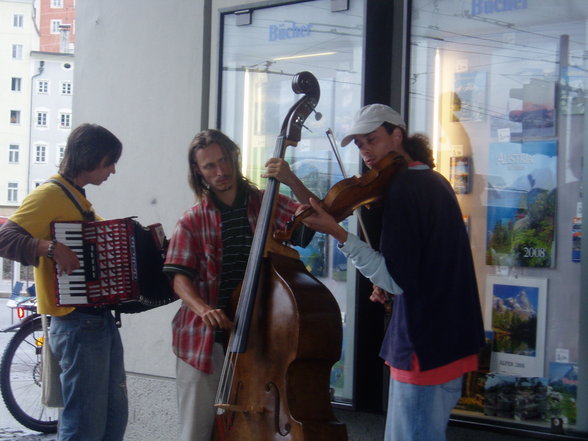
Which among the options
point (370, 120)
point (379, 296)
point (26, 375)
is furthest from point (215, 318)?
point (26, 375)

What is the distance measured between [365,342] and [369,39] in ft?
5.31

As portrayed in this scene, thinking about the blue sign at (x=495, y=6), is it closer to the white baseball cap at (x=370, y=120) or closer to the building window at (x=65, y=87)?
the white baseball cap at (x=370, y=120)

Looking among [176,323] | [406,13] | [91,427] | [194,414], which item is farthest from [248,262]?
[406,13]

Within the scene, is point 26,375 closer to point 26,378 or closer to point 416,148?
point 26,378

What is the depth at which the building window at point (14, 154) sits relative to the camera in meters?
47.6

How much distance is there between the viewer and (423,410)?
8.14 feet

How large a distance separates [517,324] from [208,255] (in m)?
1.68

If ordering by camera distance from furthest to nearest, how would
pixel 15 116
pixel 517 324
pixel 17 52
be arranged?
pixel 17 52, pixel 15 116, pixel 517 324

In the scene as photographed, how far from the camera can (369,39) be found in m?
3.95

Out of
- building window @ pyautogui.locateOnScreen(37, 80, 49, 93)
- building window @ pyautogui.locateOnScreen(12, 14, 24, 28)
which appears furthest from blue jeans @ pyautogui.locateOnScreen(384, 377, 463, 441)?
building window @ pyautogui.locateOnScreen(12, 14, 24, 28)

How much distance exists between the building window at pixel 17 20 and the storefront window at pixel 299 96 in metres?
51.0

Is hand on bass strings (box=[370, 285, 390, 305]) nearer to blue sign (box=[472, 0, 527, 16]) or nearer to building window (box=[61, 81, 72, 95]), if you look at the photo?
blue sign (box=[472, 0, 527, 16])

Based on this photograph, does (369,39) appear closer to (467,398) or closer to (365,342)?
(365,342)

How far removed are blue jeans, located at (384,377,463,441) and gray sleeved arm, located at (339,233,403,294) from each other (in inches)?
13.4
